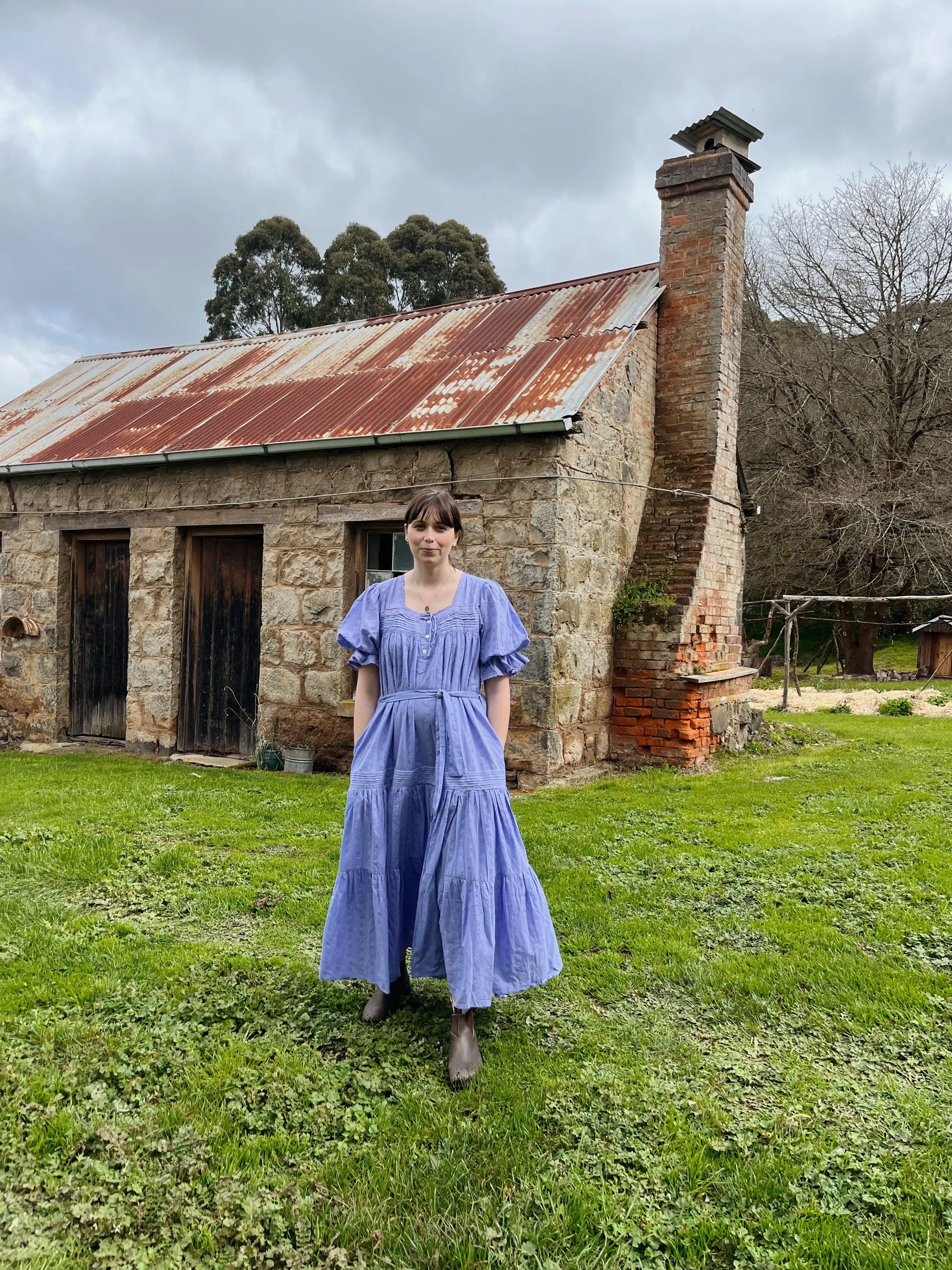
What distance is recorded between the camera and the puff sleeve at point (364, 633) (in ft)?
9.98

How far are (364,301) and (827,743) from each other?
23314 millimetres

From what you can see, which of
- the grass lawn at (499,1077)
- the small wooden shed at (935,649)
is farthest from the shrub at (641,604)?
the small wooden shed at (935,649)

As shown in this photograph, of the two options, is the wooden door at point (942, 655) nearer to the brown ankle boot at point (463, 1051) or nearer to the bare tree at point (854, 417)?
the bare tree at point (854, 417)

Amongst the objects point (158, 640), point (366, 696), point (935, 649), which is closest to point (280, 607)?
point (158, 640)

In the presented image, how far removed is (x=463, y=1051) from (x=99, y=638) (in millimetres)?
7793

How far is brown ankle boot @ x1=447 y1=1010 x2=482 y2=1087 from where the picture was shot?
105 inches

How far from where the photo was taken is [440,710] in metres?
2.94

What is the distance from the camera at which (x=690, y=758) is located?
310 inches

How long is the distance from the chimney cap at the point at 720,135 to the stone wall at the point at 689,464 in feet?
0.58

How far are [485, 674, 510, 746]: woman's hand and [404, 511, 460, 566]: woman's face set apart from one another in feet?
1.54

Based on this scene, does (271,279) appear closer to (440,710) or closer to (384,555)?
(384,555)

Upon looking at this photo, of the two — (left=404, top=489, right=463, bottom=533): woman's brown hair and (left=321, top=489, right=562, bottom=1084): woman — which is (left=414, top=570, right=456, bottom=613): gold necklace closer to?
(left=321, top=489, right=562, bottom=1084): woman

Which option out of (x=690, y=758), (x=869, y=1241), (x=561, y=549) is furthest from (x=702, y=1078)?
(x=690, y=758)

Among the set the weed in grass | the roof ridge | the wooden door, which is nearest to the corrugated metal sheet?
the roof ridge
